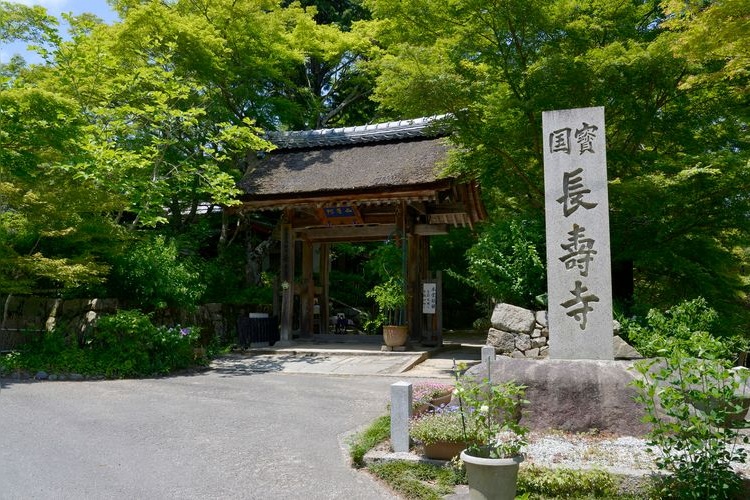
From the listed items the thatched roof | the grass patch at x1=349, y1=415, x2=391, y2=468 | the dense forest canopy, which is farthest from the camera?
the thatched roof

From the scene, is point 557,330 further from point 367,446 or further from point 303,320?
point 303,320

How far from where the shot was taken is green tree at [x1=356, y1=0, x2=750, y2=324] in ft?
31.9

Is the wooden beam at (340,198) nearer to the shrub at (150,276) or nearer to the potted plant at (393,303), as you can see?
the potted plant at (393,303)

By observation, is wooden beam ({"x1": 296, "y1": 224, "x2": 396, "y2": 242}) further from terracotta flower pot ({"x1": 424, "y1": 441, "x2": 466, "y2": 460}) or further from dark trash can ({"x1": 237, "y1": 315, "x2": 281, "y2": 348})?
terracotta flower pot ({"x1": 424, "y1": 441, "x2": 466, "y2": 460})

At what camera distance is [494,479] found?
13.2 ft

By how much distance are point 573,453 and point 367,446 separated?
6.45 feet

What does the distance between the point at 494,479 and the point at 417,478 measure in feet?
3.55

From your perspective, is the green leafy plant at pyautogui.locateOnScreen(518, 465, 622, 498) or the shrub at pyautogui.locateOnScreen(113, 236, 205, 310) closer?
the green leafy plant at pyautogui.locateOnScreen(518, 465, 622, 498)

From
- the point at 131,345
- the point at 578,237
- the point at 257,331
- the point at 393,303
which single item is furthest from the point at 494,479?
the point at 257,331

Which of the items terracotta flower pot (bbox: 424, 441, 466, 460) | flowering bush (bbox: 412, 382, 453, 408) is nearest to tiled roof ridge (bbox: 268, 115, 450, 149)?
flowering bush (bbox: 412, 382, 453, 408)

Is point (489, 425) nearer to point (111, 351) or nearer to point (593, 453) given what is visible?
point (593, 453)

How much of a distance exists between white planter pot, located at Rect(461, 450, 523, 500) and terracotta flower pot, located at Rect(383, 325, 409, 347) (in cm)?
925

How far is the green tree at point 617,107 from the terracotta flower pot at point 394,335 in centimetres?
408

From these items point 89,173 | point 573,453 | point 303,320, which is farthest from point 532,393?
point 303,320
